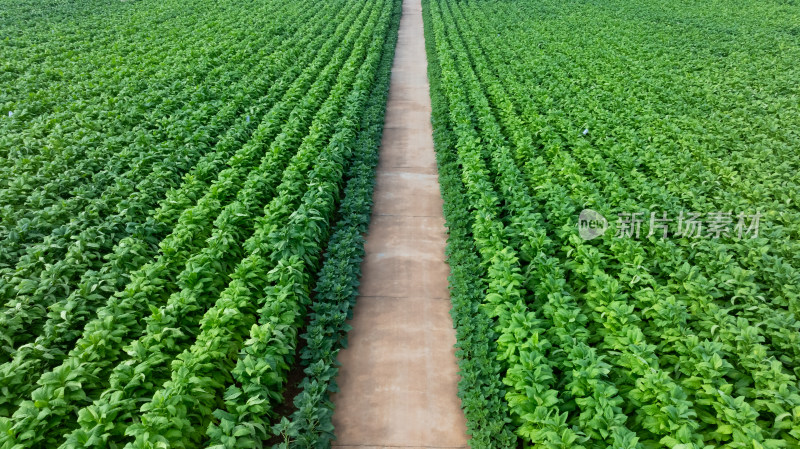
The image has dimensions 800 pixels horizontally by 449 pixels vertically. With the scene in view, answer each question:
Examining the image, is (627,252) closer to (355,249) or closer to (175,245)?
(355,249)

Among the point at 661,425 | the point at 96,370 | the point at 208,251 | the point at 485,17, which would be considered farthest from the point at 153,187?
the point at 485,17

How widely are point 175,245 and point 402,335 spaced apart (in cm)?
344

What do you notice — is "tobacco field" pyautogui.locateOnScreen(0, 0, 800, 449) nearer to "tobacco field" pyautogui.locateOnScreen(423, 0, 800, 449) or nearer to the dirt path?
"tobacco field" pyautogui.locateOnScreen(423, 0, 800, 449)

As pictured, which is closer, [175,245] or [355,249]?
[175,245]

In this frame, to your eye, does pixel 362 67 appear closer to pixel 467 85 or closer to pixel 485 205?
pixel 467 85

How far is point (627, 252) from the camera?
20.1ft

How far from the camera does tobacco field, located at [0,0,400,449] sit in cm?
411

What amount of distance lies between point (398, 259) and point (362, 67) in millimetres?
10220

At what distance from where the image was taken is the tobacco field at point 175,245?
13.5 feet

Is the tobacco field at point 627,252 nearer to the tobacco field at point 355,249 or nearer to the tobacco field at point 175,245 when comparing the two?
the tobacco field at point 355,249

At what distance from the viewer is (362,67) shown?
1514 cm

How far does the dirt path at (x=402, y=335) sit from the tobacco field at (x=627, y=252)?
0.32m

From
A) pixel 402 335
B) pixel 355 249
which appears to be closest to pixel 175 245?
pixel 355 249

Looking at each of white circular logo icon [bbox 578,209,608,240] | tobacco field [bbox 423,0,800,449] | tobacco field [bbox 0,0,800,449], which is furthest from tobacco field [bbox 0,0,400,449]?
white circular logo icon [bbox 578,209,608,240]
